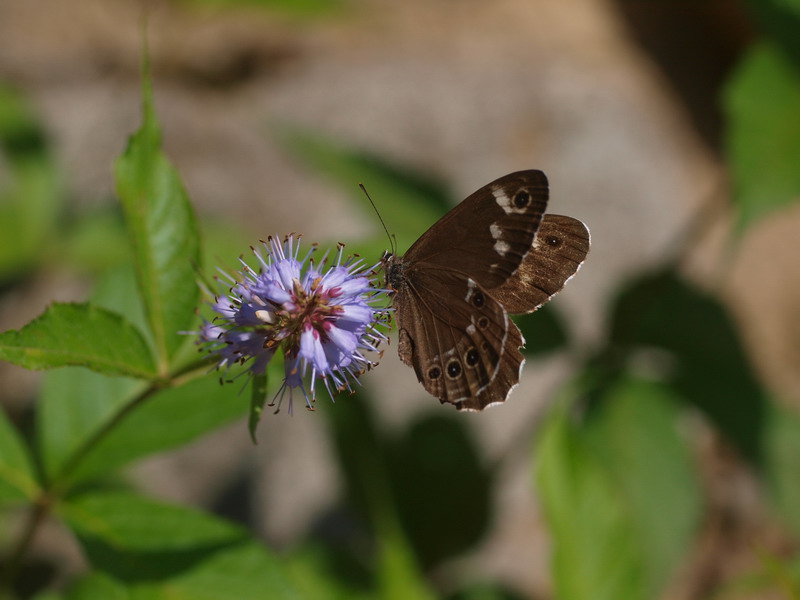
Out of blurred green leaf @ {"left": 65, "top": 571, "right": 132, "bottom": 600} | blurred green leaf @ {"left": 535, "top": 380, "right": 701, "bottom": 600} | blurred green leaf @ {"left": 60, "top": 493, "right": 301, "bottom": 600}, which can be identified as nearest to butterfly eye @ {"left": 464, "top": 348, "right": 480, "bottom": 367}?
blurred green leaf @ {"left": 60, "top": 493, "right": 301, "bottom": 600}

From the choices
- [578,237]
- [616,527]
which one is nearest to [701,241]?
[616,527]

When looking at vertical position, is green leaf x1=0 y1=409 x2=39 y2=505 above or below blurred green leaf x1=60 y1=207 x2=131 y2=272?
below

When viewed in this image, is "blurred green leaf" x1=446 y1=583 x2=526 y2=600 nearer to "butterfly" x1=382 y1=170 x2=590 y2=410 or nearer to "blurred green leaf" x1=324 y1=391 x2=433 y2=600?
"blurred green leaf" x1=324 y1=391 x2=433 y2=600

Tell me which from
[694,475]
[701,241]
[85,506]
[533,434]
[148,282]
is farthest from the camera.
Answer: [701,241]

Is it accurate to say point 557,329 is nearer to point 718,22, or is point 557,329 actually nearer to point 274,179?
point 274,179

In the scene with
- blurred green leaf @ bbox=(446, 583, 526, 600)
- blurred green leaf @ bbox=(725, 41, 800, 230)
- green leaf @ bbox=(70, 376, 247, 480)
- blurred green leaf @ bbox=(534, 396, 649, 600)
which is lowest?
blurred green leaf @ bbox=(446, 583, 526, 600)

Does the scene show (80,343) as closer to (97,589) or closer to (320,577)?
(97,589)

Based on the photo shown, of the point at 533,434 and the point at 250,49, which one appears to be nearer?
the point at 533,434

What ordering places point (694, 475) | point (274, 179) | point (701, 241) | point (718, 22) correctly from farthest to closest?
point (718, 22) < point (701, 241) < point (274, 179) < point (694, 475)
